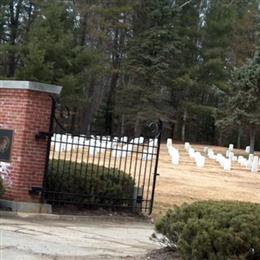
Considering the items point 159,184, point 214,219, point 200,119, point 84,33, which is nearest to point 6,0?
point 84,33

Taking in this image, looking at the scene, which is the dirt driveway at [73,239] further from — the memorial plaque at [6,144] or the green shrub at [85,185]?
the memorial plaque at [6,144]

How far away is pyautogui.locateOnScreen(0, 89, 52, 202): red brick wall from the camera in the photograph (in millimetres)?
12820

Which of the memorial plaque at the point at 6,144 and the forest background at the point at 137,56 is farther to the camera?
the forest background at the point at 137,56

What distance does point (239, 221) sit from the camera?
6996mm

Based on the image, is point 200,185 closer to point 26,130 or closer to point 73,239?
point 26,130

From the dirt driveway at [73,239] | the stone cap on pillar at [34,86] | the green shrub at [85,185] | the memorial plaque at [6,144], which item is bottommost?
the dirt driveway at [73,239]

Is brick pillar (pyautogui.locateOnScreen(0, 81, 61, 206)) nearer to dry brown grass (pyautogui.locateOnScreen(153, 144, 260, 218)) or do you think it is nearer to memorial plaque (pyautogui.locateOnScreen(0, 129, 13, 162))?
memorial plaque (pyautogui.locateOnScreen(0, 129, 13, 162))

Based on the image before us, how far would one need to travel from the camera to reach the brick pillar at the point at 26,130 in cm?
1282

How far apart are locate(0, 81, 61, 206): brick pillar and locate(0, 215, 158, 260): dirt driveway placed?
1010mm

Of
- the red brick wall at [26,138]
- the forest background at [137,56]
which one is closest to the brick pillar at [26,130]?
the red brick wall at [26,138]

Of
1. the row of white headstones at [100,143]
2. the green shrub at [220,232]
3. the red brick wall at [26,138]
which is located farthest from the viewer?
the row of white headstones at [100,143]

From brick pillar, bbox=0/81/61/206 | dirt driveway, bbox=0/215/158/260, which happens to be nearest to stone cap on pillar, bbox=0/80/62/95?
brick pillar, bbox=0/81/61/206

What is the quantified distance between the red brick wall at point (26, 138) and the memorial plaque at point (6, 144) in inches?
3.8

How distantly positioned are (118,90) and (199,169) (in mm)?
34992
